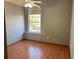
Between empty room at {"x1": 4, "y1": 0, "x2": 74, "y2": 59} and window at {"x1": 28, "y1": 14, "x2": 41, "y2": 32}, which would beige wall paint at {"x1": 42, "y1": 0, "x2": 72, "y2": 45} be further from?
window at {"x1": 28, "y1": 14, "x2": 41, "y2": 32}

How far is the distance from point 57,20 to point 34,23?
1.65 metres

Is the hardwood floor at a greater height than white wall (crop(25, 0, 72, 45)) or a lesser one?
lesser

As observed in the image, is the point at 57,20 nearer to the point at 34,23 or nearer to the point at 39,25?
the point at 39,25

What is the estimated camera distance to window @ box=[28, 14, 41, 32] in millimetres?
5816

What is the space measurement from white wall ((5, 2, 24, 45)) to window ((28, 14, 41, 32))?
0.49m

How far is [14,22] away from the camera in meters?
5.25

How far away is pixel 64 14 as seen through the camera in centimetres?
472

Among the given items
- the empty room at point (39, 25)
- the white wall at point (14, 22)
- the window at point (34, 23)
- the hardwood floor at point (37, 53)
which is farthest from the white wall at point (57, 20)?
the white wall at point (14, 22)

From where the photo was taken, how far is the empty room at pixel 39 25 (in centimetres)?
457

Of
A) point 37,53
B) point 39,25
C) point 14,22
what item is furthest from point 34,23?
point 37,53

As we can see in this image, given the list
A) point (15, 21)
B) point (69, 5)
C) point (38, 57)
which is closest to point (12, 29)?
point (15, 21)

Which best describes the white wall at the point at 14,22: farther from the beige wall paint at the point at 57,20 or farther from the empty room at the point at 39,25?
the beige wall paint at the point at 57,20

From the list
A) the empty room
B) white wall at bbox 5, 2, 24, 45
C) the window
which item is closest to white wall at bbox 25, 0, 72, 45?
the empty room
